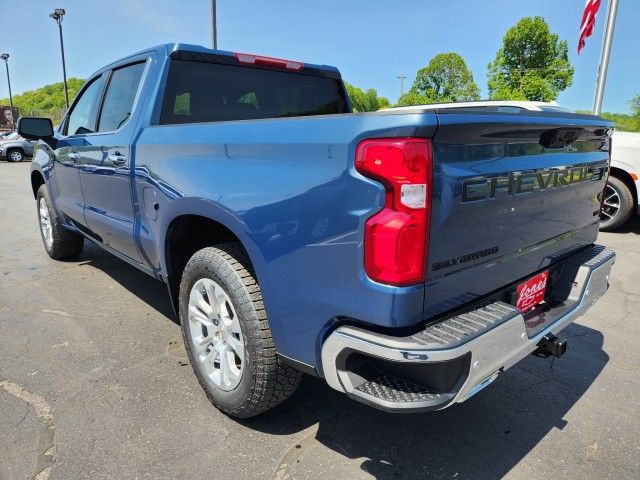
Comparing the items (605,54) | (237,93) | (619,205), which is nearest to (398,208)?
(237,93)

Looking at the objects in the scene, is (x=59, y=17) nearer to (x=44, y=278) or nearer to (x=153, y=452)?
(x=44, y=278)

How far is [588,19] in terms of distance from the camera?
388 inches

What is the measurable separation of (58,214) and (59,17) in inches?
1078

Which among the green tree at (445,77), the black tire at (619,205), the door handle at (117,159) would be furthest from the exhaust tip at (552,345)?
the green tree at (445,77)

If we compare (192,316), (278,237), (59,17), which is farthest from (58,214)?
(59,17)

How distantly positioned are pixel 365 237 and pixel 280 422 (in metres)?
1.34

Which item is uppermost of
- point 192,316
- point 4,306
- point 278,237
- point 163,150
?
point 163,150

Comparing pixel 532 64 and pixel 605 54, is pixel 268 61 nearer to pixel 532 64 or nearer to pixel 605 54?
pixel 605 54

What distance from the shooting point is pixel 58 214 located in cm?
489

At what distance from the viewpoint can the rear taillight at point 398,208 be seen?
1.59 meters

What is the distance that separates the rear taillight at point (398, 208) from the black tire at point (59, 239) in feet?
14.4

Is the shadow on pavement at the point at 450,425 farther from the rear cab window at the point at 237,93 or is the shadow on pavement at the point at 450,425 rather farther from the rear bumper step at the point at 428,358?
the rear cab window at the point at 237,93

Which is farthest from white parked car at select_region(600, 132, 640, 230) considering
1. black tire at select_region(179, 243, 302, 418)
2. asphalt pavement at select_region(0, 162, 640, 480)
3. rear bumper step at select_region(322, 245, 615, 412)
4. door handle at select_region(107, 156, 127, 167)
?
door handle at select_region(107, 156, 127, 167)

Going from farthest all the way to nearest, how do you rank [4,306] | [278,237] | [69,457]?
[4,306]
[69,457]
[278,237]
